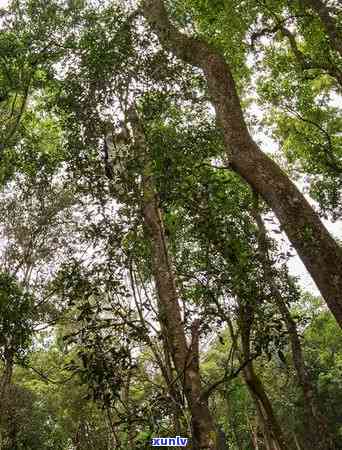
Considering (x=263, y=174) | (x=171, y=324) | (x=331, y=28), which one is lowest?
(x=171, y=324)

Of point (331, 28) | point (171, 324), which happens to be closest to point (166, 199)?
point (171, 324)

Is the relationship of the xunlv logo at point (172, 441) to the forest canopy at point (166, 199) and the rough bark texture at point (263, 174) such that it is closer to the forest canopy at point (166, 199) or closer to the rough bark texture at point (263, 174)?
the forest canopy at point (166, 199)

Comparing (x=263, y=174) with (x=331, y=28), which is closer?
(x=263, y=174)

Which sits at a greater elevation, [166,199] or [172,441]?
[166,199]

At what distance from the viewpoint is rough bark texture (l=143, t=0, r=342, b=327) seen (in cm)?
545

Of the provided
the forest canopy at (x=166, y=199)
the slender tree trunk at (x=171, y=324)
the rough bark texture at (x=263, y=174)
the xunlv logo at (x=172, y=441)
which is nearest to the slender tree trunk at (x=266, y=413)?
the forest canopy at (x=166, y=199)

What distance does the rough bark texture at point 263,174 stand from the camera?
5.45 m

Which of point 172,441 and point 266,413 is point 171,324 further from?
point 266,413

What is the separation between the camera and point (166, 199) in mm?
5000

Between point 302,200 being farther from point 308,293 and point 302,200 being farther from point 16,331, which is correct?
point 308,293

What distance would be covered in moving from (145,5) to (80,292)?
207 inches

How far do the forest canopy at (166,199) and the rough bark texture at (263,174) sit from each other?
0.9 inches

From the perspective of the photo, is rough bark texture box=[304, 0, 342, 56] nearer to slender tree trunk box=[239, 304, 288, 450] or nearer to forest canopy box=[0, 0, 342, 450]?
forest canopy box=[0, 0, 342, 450]

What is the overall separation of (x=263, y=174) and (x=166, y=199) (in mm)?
1827
